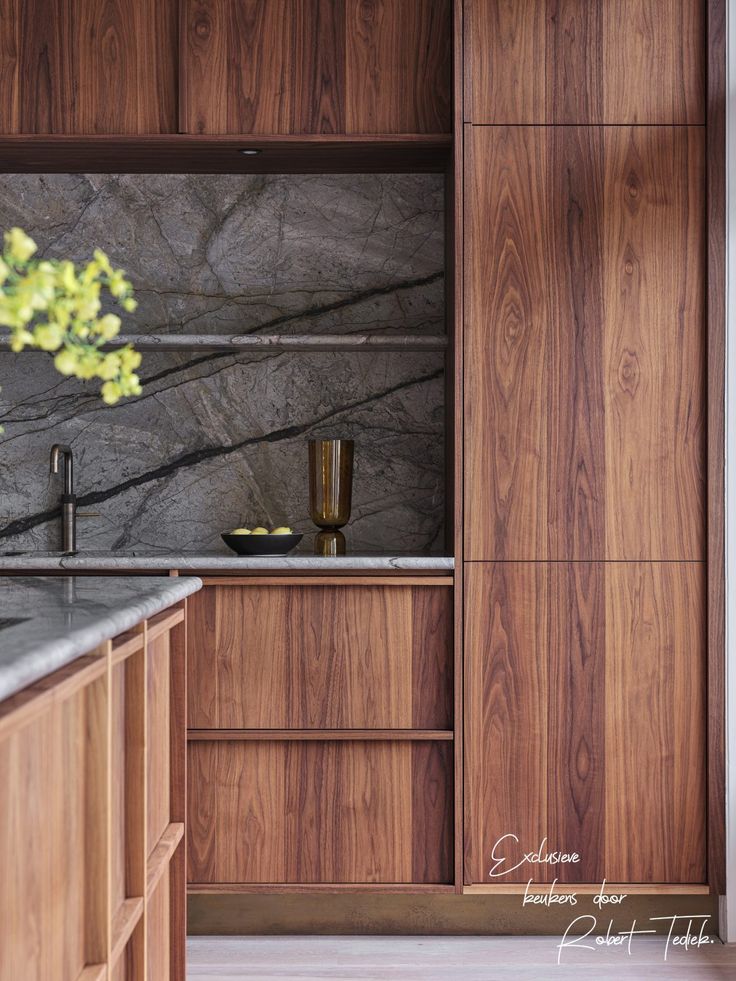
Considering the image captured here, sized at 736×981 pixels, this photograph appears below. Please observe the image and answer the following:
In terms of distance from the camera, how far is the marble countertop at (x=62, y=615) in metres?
0.86

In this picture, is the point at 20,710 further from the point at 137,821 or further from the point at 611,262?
the point at 611,262

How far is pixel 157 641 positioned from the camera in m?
1.66

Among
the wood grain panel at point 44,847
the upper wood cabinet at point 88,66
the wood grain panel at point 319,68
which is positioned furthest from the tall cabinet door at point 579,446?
the wood grain panel at point 44,847

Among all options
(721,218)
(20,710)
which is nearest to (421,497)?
(721,218)

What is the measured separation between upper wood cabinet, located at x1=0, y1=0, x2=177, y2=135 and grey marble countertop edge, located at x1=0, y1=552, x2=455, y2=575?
3.72 feet

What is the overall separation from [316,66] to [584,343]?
1.02 meters

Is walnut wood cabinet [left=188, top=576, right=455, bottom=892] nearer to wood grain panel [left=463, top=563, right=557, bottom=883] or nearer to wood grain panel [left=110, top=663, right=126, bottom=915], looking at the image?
wood grain panel [left=463, top=563, right=557, bottom=883]

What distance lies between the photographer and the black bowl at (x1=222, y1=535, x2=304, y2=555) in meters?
2.51

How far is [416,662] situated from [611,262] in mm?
1130

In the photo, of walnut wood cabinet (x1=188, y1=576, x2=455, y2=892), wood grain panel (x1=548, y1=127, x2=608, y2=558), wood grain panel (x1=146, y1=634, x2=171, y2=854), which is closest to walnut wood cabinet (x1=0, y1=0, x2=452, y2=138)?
wood grain panel (x1=548, y1=127, x2=608, y2=558)

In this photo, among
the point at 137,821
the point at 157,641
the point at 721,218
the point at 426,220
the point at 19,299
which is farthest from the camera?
the point at 426,220

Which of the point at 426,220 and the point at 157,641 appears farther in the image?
the point at 426,220

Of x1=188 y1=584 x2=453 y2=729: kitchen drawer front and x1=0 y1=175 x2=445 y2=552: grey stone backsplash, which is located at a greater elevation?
x1=0 y1=175 x2=445 y2=552: grey stone backsplash

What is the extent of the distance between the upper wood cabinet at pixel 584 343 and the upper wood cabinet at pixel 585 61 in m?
0.05
